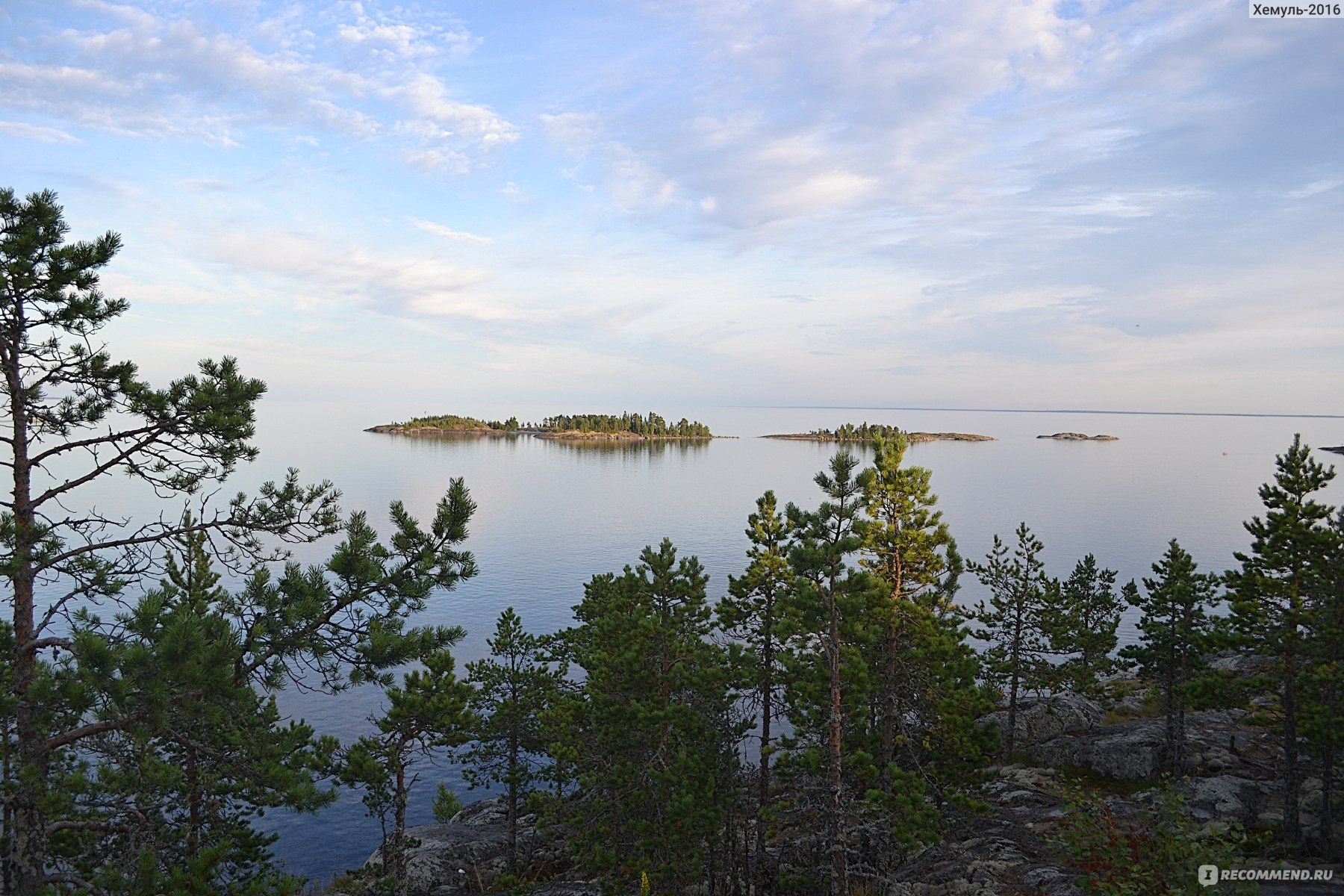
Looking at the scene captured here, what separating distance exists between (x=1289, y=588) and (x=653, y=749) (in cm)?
2207

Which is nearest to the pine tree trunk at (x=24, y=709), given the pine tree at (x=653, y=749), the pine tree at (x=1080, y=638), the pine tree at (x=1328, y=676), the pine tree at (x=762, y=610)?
the pine tree at (x=653, y=749)

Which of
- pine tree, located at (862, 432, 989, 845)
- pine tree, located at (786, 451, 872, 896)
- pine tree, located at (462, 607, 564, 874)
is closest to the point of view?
pine tree, located at (786, 451, 872, 896)

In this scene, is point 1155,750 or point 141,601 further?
point 1155,750

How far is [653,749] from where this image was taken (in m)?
23.1

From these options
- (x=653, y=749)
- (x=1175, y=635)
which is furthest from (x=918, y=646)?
(x=1175, y=635)

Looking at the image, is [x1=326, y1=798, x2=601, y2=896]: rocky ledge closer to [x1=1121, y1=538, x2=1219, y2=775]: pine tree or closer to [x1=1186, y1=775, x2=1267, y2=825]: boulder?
[x1=1186, y1=775, x2=1267, y2=825]: boulder

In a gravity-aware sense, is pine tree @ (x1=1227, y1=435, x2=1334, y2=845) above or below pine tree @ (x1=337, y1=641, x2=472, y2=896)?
above

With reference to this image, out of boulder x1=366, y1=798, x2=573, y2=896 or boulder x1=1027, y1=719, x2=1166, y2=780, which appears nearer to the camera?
boulder x1=366, y1=798, x2=573, y2=896

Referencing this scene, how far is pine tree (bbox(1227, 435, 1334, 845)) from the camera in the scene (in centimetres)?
2389

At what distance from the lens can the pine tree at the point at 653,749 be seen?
70.3 feet

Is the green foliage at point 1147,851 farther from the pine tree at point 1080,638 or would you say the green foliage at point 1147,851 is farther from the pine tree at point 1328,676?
the pine tree at point 1080,638

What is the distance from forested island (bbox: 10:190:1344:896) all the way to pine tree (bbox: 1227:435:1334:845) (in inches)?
5.3

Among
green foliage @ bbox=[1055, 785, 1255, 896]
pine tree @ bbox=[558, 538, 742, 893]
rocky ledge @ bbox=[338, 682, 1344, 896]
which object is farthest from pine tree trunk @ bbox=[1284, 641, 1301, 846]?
pine tree @ bbox=[558, 538, 742, 893]

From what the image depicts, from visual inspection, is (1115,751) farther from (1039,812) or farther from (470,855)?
(470,855)
